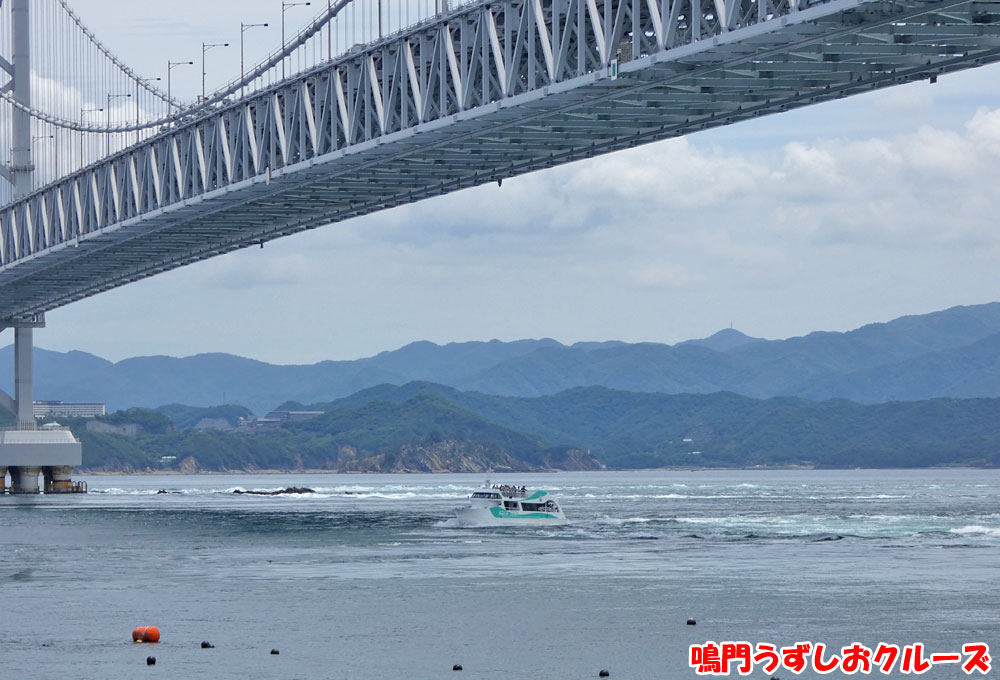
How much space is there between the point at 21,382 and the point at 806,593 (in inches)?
3904

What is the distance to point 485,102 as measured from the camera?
195 feet

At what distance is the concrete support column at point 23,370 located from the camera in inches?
5482

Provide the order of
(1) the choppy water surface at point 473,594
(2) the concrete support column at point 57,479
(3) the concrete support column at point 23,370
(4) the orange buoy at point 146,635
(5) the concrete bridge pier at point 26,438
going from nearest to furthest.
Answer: (1) the choppy water surface at point 473,594 → (4) the orange buoy at point 146,635 → (3) the concrete support column at point 23,370 → (5) the concrete bridge pier at point 26,438 → (2) the concrete support column at point 57,479

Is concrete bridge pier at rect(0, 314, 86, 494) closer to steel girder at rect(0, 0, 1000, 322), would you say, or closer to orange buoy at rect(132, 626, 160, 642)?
steel girder at rect(0, 0, 1000, 322)

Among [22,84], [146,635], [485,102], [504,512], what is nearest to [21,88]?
[22,84]

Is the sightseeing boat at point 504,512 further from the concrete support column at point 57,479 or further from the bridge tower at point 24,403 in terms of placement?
the concrete support column at point 57,479

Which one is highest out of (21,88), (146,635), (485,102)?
(21,88)

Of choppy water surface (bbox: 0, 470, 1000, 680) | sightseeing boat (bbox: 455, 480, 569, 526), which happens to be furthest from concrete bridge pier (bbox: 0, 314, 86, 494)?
sightseeing boat (bbox: 455, 480, 569, 526)

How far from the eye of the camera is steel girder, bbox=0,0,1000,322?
48.8 m

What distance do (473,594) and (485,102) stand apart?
16215 mm

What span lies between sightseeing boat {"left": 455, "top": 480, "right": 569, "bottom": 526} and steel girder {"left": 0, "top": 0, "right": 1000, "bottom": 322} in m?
17.0

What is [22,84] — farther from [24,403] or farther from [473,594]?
[473,594]

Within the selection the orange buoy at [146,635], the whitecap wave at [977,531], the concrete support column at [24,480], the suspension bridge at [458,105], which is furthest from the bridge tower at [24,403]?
the orange buoy at [146,635]

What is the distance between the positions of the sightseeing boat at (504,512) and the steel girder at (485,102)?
17.0 meters
